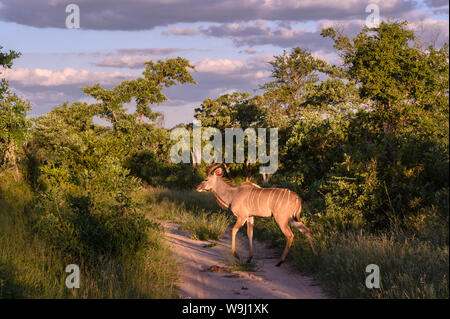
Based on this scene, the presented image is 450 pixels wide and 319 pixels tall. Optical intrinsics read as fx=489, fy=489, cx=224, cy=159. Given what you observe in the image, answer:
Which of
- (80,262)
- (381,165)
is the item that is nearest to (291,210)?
(381,165)

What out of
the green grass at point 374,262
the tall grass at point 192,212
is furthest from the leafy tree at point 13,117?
the green grass at point 374,262

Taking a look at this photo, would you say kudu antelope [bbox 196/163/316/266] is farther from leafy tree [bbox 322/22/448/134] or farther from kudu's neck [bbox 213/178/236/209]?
leafy tree [bbox 322/22/448/134]

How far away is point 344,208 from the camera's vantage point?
11.7 m

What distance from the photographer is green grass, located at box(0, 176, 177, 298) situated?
7.21 m

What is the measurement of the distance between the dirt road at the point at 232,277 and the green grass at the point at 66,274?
0.47 meters

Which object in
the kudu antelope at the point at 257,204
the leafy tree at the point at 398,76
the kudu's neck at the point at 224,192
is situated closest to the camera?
the kudu antelope at the point at 257,204

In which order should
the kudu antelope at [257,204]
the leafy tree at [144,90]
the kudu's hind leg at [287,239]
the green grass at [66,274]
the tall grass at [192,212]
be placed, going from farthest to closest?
the leafy tree at [144,90] → the tall grass at [192,212] → the kudu antelope at [257,204] → the kudu's hind leg at [287,239] → the green grass at [66,274]

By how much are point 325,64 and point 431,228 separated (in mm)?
26389

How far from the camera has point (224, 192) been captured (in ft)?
37.8

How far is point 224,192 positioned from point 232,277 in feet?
9.07

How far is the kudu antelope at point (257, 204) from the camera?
10266mm

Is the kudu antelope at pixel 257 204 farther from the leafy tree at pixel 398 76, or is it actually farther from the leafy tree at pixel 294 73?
the leafy tree at pixel 294 73

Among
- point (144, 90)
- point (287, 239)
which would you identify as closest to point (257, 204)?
point (287, 239)
